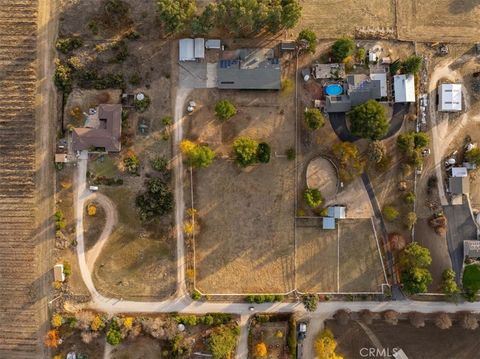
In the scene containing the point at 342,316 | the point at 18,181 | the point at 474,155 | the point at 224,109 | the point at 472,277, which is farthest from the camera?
the point at 18,181

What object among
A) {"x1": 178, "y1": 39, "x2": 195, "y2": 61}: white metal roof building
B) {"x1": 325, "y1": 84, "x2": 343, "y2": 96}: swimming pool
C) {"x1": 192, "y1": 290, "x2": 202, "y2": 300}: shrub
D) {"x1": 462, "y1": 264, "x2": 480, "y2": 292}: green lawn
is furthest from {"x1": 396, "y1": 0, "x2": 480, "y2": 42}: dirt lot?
{"x1": 192, "y1": 290, "x2": 202, "y2": 300}: shrub

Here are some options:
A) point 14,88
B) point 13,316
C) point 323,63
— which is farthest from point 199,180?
point 13,316

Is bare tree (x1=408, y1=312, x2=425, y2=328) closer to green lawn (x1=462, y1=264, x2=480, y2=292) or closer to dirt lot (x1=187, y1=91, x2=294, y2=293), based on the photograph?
green lawn (x1=462, y1=264, x2=480, y2=292)

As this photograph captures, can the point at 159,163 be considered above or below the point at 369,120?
below

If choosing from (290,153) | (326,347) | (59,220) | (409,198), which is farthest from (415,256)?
(59,220)

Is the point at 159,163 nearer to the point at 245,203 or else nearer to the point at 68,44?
the point at 245,203

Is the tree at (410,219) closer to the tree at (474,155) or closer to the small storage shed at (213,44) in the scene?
the tree at (474,155)

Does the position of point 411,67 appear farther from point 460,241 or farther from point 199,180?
point 199,180
